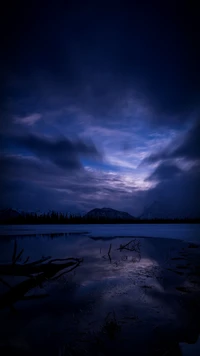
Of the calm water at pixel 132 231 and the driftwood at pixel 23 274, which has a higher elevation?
the driftwood at pixel 23 274

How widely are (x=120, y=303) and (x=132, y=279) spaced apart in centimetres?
326

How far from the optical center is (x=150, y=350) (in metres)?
4.82

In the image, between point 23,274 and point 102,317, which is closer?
point 102,317

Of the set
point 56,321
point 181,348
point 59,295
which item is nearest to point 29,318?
point 56,321

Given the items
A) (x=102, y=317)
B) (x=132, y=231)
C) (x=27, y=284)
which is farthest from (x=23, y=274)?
(x=132, y=231)

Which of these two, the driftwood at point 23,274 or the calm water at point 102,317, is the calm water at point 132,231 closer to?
the calm water at point 102,317

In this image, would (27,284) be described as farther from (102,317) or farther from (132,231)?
(132,231)

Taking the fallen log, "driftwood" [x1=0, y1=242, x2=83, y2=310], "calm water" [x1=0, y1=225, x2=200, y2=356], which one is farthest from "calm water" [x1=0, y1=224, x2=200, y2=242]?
"driftwood" [x1=0, y1=242, x2=83, y2=310]

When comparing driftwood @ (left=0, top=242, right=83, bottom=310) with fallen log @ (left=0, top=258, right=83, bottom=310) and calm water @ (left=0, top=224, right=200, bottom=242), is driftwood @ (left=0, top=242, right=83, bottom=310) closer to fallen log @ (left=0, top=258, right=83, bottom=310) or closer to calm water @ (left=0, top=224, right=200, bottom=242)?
fallen log @ (left=0, top=258, right=83, bottom=310)

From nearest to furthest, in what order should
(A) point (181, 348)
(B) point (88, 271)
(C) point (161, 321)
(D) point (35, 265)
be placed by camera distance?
(A) point (181, 348), (C) point (161, 321), (D) point (35, 265), (B) point (88, 271)

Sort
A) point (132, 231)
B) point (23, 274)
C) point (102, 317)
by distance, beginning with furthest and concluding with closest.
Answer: point (132, 231) < point (23, 274) < point (102, 317)

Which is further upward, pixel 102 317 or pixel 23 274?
pixel 23 274

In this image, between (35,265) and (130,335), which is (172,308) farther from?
(35,265)

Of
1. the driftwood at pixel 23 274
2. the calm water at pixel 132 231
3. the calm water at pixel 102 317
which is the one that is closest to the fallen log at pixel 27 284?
the driftwood at pixel 23 274
